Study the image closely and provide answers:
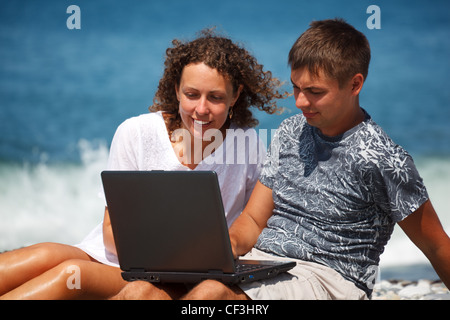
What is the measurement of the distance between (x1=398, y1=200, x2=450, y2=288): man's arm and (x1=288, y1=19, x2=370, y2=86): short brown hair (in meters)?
0.57

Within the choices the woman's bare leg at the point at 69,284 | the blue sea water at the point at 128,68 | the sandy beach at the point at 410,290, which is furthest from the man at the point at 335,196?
the blue sea water at the point at 128,68

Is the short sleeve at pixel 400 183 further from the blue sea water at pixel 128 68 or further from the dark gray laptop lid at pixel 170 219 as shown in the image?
the blue sea water at pixel 128 68

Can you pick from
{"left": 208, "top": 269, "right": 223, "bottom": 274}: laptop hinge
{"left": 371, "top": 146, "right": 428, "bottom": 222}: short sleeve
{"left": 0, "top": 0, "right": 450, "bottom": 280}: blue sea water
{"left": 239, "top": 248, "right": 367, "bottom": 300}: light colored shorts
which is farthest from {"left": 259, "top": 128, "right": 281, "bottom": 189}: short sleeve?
{"left": 0, "top": 0, "right": 450, "bottom": 280}: blue sea water

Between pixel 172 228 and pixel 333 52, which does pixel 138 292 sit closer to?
pixel 172 228

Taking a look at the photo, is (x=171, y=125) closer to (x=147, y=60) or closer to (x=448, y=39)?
(x=147, y=60)

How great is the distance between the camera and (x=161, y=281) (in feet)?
7.00

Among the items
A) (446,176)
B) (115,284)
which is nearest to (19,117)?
(446,176)

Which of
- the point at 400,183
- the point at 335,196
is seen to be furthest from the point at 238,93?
the point at 400,183

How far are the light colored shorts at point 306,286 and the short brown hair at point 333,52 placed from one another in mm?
726

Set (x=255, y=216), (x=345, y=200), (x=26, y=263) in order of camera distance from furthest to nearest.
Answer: (x=255, y=216), (x=26, y=263), (x=345, y=200)

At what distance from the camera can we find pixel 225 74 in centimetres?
279

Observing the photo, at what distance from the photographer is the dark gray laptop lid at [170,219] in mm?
1992

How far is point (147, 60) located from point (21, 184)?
228 centimetres

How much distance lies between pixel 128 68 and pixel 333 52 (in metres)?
5.97
